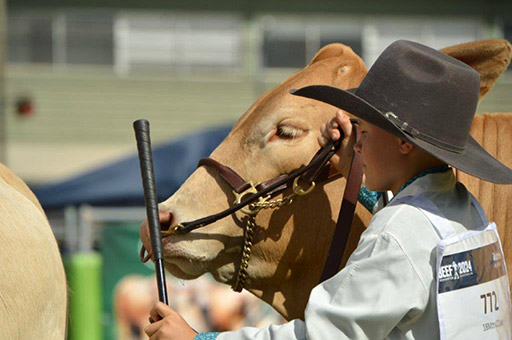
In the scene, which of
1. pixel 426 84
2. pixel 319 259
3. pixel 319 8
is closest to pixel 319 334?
pixel 426 84

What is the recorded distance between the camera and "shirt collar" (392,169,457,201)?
1955 millimetres

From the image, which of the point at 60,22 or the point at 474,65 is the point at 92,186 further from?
the point at 474,65

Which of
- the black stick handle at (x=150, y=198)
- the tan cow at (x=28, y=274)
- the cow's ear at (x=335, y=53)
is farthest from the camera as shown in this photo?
the cow's ear at (x=335, y=53)

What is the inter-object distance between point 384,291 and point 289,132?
106 cm

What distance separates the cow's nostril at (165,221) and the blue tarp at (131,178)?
6.95m

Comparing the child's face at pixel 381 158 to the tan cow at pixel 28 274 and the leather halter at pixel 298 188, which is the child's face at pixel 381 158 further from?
the tan cow at pixel 28 274

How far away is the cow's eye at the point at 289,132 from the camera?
2707 mm

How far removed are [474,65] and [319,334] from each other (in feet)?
4.42

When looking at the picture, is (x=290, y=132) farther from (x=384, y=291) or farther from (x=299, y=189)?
(x=384, y=291)

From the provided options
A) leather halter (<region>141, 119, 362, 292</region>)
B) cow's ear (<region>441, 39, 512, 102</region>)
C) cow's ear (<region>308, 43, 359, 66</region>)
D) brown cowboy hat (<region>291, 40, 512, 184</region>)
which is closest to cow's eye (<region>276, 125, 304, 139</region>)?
leather halter (<region>141, 119, 362, 292</region>)

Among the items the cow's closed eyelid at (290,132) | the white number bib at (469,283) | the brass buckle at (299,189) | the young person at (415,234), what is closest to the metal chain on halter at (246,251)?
the brass buckle at (299,189)

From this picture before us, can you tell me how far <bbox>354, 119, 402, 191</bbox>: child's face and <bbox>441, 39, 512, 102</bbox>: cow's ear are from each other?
2.47ft

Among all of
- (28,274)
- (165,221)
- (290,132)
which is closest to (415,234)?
(290,132)

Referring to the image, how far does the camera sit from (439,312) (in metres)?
1.77
